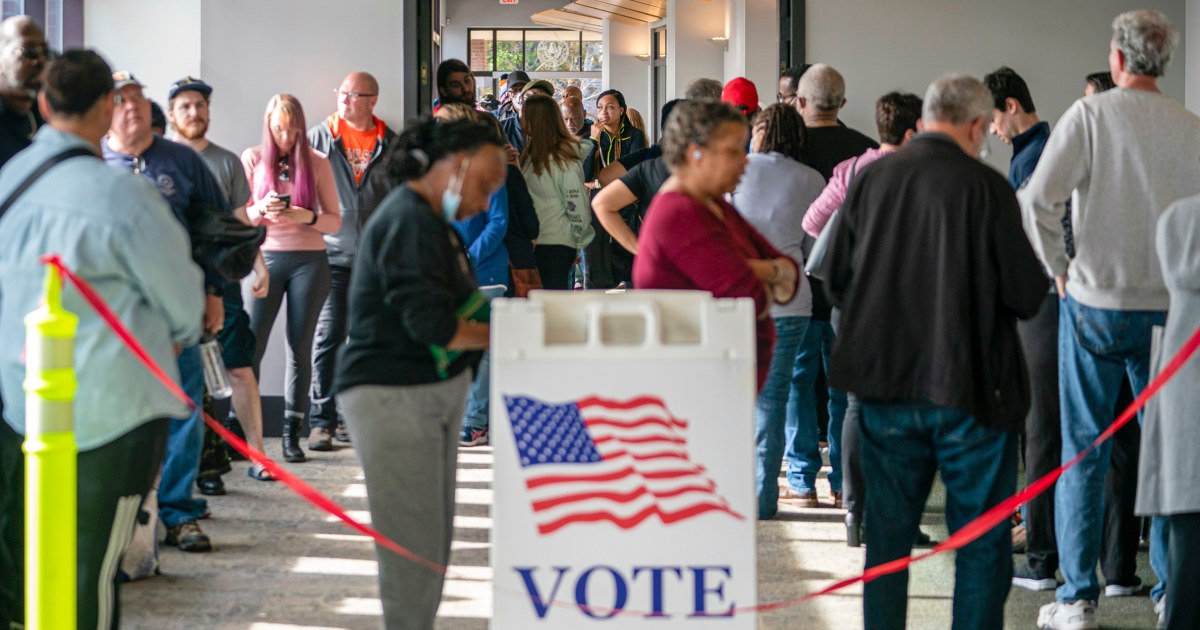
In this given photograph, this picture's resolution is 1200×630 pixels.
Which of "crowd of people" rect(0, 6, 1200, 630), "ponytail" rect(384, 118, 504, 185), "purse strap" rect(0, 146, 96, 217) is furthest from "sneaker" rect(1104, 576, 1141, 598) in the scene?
"purse strap" rect(0, 146, 96, 217)

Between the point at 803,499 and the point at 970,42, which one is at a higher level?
the point at 970,42

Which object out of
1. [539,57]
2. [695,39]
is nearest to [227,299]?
[695,39]

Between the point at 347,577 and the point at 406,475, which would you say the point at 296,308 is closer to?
the point at 347,577

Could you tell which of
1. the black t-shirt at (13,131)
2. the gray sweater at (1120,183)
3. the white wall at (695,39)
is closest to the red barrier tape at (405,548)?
the gray sweater at (1120,183)

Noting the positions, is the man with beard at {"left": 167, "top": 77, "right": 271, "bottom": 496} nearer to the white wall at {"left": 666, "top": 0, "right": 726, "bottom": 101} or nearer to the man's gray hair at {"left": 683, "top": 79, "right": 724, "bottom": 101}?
the man's gray hair at {"left": 683, "top": 79, "right": 724, "bottom": 101}

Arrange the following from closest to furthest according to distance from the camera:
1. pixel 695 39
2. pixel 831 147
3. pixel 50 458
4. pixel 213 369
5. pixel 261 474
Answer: pixel 50 458, pixel 213 369, pixel 831 147, pixel 261 474, pixel 695 39

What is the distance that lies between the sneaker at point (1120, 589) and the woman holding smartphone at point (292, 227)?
381 centimetres

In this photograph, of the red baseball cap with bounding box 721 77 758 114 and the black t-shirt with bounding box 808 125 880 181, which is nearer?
the black t-shirt with bounding box 808 125 880 181

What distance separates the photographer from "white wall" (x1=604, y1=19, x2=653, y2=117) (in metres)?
24.1

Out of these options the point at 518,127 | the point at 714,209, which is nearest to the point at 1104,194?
the point at 714,209

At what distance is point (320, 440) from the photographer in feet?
23.6

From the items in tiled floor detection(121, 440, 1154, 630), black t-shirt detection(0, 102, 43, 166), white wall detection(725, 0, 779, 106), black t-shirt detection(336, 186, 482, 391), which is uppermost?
white wall detection(725, 0, 779, 106)

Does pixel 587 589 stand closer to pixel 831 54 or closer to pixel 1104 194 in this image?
pixel 1104 194

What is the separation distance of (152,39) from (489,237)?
3570 mm
